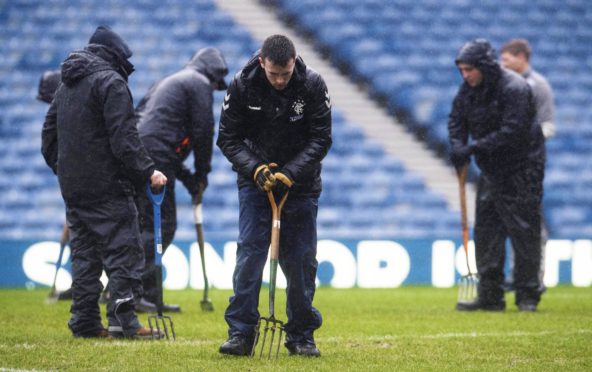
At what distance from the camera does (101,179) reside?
7047 mm

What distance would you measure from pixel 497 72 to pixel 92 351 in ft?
14.9

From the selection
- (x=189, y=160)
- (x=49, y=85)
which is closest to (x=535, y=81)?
(x=49, y=85)

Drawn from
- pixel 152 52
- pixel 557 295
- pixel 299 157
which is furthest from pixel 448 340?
pixel 152 52

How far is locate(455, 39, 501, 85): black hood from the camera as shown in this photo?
9.43 m

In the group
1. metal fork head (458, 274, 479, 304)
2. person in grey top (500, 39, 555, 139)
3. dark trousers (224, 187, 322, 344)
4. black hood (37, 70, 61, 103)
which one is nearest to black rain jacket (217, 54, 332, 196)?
dark trousers (224, 187, 322, 344)

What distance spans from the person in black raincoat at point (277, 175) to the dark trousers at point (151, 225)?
2.96 m

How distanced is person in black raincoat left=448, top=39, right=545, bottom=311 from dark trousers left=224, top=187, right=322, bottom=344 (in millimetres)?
3504

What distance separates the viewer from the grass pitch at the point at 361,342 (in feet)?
19.4

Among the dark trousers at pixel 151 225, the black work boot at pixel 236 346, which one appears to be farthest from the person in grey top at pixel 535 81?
the black work boot at pixel 236 346

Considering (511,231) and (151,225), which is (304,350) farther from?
(511,231)

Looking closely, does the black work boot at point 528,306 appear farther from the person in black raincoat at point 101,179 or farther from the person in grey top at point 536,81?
the person in black raincoat at point 101,179

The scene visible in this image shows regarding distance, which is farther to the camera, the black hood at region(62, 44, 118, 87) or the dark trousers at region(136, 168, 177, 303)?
the dark trousers at region(136, 168, 177, 303)

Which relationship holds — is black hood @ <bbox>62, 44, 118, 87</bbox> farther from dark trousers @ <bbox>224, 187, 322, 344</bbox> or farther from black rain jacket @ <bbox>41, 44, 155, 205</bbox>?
dark trousers @ <bbox>224, 187, 322, 344</bbox>

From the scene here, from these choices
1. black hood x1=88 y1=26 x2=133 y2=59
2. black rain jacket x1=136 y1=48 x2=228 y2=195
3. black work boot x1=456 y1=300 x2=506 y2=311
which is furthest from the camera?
→ black work boot x1=456 y1=300 x2=506 y2=311
